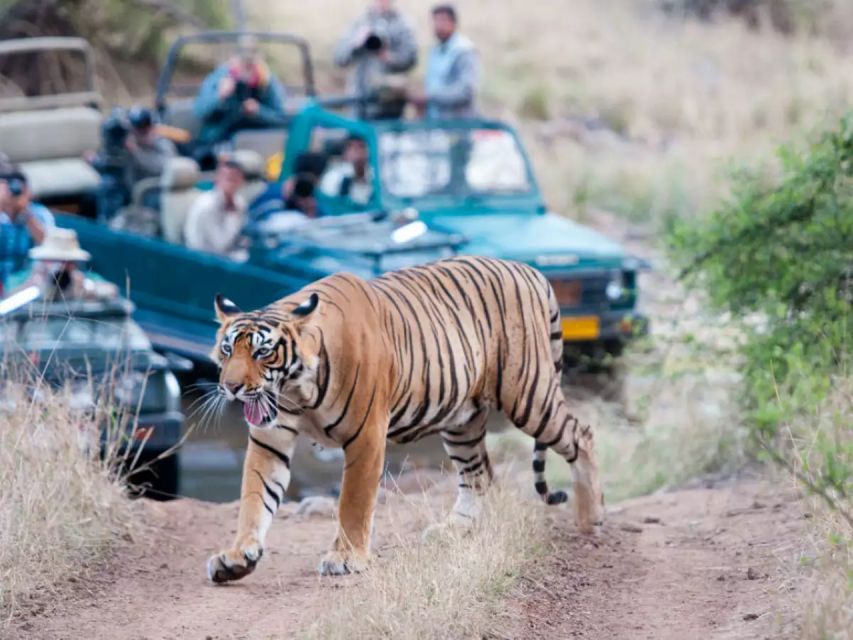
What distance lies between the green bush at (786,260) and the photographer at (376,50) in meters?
4.25

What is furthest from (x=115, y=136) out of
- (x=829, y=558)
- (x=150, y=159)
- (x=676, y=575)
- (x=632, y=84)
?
(x=632, y=84)

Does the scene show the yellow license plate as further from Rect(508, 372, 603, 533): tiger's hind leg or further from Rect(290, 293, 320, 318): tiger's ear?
Rect(290, 293, 320, 318): tiger's ear

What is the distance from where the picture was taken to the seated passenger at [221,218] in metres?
11.1

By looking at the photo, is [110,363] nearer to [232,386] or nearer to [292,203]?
[232,386]

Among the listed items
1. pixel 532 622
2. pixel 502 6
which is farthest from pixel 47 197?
pixel 502 6

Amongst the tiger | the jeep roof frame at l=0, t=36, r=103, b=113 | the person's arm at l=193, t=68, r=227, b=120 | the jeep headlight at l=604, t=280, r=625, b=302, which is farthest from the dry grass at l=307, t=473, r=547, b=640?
the jeep roof frame at l=0, t=36, r=103, b=113

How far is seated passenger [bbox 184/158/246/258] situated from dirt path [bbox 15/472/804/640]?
375 centimetres

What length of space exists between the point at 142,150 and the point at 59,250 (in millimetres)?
4157

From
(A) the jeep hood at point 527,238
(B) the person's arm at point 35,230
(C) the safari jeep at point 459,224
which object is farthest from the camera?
(A) the jeep hood at point 527,238

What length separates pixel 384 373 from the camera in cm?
605

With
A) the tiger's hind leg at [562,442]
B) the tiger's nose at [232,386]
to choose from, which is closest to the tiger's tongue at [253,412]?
the tiger's nose at [232,386]

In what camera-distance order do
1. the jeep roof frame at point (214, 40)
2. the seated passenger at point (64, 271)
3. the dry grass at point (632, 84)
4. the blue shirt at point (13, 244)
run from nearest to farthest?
the seated passenger at point (64, 271), the blue shirt at point (13, 244), the jeep roof frame at point (214, 40), the dry grass at point (632, 84)

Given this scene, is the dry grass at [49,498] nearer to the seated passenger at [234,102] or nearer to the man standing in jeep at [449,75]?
the man standing in jeep at [449,75]

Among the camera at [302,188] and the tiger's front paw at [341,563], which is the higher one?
the camera at [302,188]
